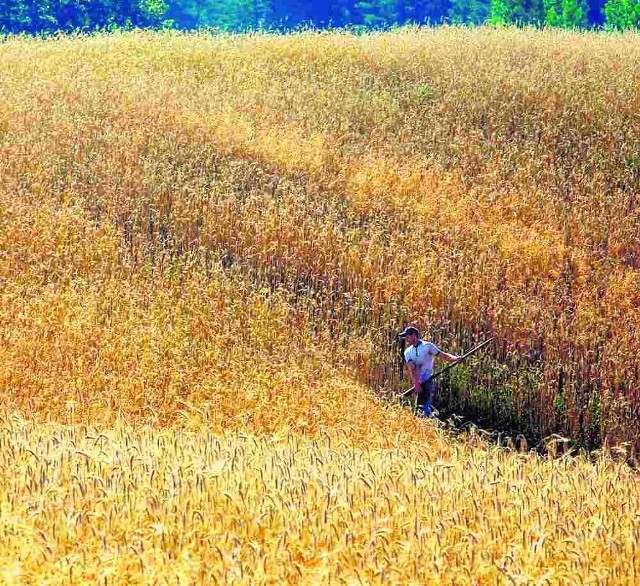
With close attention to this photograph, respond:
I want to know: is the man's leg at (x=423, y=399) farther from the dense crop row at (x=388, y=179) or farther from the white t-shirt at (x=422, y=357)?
the dense crop row at (x=388, y=179)

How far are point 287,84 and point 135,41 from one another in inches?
178

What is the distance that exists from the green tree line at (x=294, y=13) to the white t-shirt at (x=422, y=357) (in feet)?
67.0

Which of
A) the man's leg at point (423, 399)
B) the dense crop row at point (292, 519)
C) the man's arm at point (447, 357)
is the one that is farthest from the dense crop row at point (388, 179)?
the dense crop row at point (292, 519)

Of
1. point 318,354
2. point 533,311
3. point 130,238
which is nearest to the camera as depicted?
point 318,354

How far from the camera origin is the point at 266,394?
37.4 ft

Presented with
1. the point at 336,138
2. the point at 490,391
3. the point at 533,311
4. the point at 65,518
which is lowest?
the point at 65,518

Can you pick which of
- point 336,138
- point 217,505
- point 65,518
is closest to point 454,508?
point 217,505

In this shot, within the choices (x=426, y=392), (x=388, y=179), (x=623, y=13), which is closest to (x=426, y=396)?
(x=426, y=392)

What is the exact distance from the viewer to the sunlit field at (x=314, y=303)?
550cm

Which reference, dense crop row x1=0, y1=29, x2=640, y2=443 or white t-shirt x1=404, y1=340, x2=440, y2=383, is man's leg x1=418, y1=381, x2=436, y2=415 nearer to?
white t-shirt x1=404, y1=340, x2=440, y2=383

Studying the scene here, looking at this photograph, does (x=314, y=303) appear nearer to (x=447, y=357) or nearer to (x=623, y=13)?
(x=447, y=357)

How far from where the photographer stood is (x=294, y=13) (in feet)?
200

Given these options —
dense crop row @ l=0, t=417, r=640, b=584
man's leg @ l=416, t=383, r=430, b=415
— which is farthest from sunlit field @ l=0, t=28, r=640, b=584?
man's leg @ l=416, t=383, r=430, b=415

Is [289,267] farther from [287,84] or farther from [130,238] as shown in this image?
[287,84]
